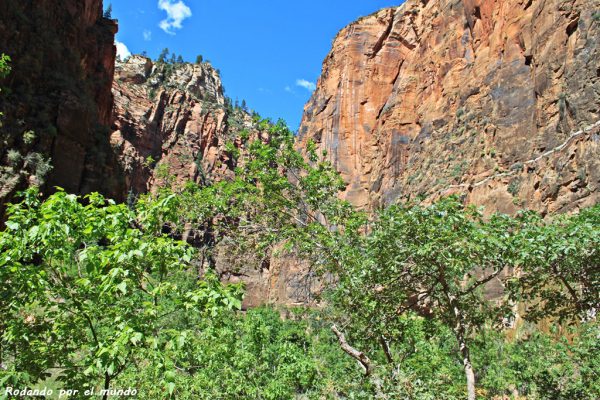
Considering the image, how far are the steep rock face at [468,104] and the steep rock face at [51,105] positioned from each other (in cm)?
3382

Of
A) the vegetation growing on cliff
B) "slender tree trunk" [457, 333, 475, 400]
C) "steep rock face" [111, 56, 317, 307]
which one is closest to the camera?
the vegetation growing on cliff

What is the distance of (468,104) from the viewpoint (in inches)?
1972

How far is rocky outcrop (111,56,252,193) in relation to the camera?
86125 mm

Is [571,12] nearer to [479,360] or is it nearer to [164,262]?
[479,360]

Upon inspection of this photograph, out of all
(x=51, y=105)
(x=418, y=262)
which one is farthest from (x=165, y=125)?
(x=418, y=262)

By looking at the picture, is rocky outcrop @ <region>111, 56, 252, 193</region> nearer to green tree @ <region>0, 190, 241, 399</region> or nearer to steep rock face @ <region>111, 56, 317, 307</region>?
steep rock face @ <region>111, 56, 317, 307</region>

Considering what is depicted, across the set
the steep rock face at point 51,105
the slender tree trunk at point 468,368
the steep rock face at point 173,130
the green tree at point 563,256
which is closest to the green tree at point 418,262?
the slender tree trunk at point 468,368

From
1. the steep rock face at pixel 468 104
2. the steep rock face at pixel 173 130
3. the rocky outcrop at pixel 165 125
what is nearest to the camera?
the steep rock face at pixel 468 104

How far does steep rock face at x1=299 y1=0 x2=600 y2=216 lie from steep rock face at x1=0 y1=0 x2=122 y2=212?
33818mm

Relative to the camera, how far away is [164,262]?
4734mm

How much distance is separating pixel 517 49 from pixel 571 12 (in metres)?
7.93

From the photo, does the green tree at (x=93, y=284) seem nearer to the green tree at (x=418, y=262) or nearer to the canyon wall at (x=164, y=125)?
the green tree at (x=418, y=262)

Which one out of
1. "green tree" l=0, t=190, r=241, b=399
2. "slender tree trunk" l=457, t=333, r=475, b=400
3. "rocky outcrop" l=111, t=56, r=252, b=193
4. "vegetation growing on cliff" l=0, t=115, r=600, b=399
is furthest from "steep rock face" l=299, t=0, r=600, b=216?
"rocky outcrop" l=111, t=56, r=252, b=193

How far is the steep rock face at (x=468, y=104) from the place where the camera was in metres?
32.7
